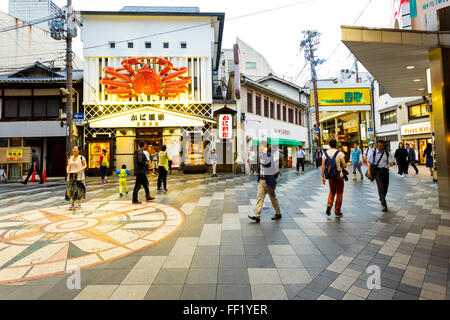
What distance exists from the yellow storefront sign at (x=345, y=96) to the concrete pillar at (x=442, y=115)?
68.0 feet

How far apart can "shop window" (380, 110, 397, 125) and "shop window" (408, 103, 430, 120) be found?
7.78 feet

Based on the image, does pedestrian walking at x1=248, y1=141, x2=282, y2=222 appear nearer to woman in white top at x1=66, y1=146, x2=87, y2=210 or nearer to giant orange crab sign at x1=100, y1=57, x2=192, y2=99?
woman in white top at x1=66, y1=146, x2=87, y2=210

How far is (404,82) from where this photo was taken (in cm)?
966

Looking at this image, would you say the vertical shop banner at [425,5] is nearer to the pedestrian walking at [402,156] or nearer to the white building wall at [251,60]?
the pedestrian walking at [402,156]

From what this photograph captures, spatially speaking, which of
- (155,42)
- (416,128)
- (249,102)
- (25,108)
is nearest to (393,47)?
(249,102)

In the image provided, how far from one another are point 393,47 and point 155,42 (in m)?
17.8

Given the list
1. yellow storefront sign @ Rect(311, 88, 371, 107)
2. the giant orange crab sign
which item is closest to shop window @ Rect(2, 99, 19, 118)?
the giant orange crab sign

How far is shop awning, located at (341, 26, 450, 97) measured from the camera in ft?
20.1

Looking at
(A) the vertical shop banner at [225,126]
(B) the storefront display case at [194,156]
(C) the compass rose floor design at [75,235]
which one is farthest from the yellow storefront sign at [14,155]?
(A) the vertical shop banner at [225,126]

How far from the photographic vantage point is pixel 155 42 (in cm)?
1834

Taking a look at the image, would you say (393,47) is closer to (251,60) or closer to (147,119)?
(147,119)

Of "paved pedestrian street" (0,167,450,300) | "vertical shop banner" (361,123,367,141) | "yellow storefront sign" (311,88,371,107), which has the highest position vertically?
"yellow storefront sign" (311,88,371,107)

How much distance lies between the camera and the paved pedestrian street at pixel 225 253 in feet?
8.41

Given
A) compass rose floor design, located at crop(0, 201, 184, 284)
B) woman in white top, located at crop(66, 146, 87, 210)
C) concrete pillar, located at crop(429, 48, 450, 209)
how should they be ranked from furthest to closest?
woman in white top, located at crop(66, 146, 87, 210) < concrete pillar, located at crop(429, 48, 450, 209) < compass rose floor design, located at crop(0, 201, 184, 284)
